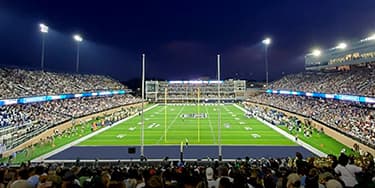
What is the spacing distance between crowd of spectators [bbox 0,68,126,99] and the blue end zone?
15.6 m

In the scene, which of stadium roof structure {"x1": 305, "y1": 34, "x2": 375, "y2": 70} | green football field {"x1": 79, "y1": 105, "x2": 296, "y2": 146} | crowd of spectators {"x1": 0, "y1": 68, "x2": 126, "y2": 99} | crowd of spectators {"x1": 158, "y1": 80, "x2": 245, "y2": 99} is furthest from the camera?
crowd of spectators {"x1": 158, "y1": 80, "x2": 245, "y2": 99}

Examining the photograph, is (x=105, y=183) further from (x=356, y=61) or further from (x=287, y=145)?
(x=356, y=61)

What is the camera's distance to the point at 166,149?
77.9 ft

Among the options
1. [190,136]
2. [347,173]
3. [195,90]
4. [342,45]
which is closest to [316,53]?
[342,45]

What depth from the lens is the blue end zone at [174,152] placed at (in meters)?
21.1

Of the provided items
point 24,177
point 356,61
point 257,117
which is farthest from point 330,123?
point 24,177

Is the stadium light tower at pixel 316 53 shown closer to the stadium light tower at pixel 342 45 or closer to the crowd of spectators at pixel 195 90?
the stadium light tower at pixel 342 45

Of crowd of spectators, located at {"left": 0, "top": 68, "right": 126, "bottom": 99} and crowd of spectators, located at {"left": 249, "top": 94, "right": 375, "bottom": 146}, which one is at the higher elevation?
crowd of spectators, located at {"left": 0, "top": 68, "right": 126, "bottom": 99}

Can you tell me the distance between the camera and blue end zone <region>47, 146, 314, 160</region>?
69.3 feet

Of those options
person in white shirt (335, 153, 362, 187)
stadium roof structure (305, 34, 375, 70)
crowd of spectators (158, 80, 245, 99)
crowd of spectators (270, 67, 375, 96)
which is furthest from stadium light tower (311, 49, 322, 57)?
person in white shirt (335, 153, 362, 187)

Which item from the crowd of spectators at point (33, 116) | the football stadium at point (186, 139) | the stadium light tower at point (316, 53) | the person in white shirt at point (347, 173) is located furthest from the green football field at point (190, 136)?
the stadium light tower at point (316, 53)

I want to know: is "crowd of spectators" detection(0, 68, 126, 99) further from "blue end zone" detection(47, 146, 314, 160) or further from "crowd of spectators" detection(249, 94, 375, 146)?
"crowd of spectators" detection(249, 94, 375, 146)

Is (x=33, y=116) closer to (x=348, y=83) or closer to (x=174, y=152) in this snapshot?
(x=174, y=152)

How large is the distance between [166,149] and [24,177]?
57.5 feet
